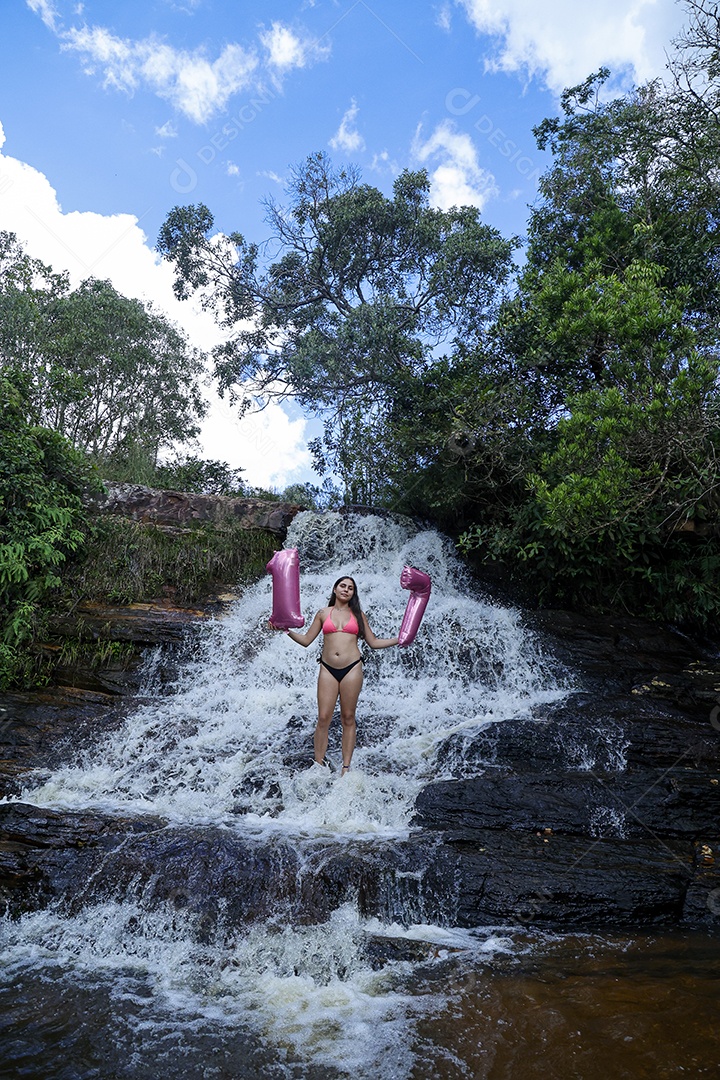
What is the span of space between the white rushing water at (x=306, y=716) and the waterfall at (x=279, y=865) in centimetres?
2

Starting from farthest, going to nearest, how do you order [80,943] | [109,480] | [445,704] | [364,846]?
[109,480]
[445,704]
[364,846]
[80,943]

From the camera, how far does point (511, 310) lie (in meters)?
10.4

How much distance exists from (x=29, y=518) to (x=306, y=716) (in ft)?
15.7

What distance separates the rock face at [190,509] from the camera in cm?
1179

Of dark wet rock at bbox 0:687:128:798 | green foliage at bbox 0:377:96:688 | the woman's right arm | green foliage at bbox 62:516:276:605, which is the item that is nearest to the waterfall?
dark wet rock at bbox 0:687:128:798

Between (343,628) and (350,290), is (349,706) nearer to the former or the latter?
(343,628)

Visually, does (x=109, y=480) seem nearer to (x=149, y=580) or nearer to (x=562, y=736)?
(x=149, y=580)

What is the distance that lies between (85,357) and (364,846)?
15.6 m

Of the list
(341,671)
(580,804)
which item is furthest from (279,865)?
(580,804)

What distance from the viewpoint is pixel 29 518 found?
8805 mm

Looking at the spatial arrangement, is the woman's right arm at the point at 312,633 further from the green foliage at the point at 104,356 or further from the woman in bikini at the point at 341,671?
the green foliage at the point at 104,356

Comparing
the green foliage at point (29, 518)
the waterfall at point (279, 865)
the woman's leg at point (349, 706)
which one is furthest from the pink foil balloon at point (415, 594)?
the green foliage at point (29, 518)

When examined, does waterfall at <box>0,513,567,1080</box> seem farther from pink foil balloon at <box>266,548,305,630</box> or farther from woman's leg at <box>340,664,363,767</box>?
pink foil balloon at <box>266,548,305,630</box>

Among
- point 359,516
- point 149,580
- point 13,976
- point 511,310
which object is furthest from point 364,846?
point 511,310
